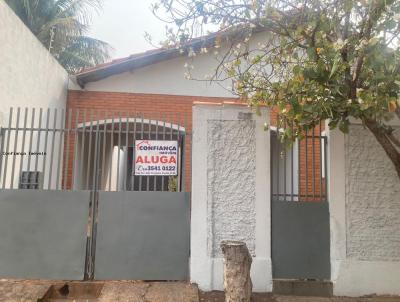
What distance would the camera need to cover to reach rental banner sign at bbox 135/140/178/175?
6371mm

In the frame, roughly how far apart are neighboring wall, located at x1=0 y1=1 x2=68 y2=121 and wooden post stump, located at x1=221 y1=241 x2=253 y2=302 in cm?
406

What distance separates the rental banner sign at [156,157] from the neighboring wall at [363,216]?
2255mm

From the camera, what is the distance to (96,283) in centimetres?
614

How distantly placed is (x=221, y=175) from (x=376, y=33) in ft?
8.80

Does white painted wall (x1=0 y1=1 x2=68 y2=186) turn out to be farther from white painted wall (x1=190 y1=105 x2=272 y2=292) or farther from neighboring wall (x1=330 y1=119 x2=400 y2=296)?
neighboring wall (x1=330 y1=119 x2=400 y2=296)

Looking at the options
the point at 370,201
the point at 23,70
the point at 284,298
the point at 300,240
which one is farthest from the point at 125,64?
the point at 284,298

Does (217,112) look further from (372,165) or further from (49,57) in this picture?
(49,57)

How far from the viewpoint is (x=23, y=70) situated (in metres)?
7.78

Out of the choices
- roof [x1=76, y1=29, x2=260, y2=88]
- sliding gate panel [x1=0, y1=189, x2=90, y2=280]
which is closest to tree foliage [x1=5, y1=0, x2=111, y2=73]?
roof [x1=76, y1=29, x2=260, y2=88]

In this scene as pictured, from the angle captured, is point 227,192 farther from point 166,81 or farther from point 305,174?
point 166,81

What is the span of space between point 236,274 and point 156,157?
2108 millimetres

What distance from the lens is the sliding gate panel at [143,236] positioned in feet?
20.5

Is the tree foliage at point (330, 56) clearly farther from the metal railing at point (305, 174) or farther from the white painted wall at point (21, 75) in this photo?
the white painted wall at point (21, 75)

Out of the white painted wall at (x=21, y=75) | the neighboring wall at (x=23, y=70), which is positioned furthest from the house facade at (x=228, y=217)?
Answer: the neighboring wall at (x=23, y=70)
